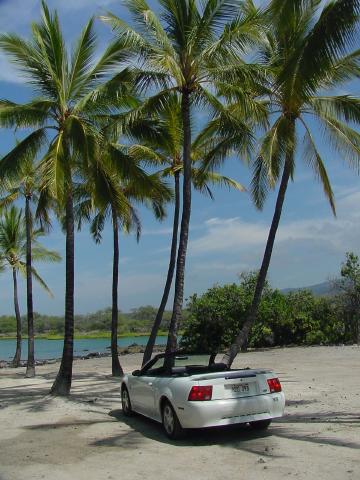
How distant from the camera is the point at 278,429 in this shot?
871 centimetres

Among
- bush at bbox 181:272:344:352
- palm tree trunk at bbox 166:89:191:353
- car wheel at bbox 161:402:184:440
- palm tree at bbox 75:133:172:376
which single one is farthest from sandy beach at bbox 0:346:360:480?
bush at bbox 181:272:344:352

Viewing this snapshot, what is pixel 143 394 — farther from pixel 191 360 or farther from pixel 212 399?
pixel 212 399

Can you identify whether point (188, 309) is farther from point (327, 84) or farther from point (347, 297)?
point (327, 84)

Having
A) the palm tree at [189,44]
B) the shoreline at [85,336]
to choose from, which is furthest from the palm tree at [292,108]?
the shoreline at [85,336]

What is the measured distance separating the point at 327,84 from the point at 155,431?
31.7 feet

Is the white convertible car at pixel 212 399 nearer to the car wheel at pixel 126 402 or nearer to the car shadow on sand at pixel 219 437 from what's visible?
the car shadow on sand at pixel 219 437

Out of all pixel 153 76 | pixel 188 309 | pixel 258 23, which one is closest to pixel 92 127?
pixel 153 76

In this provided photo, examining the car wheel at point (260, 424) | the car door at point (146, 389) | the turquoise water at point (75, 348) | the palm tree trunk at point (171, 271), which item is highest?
the palm tree trunk at point (171, 271)

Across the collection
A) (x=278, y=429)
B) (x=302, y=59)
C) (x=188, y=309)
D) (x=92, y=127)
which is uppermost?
(x=92, y=127)

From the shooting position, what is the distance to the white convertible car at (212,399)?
25.6ft

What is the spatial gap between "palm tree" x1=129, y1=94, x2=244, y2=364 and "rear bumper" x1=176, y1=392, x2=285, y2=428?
8.45 m

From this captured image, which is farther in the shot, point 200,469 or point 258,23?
point 258,23

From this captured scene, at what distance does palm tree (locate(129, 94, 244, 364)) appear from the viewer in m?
15.9

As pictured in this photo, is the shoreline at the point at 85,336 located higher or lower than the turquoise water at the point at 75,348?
higher
